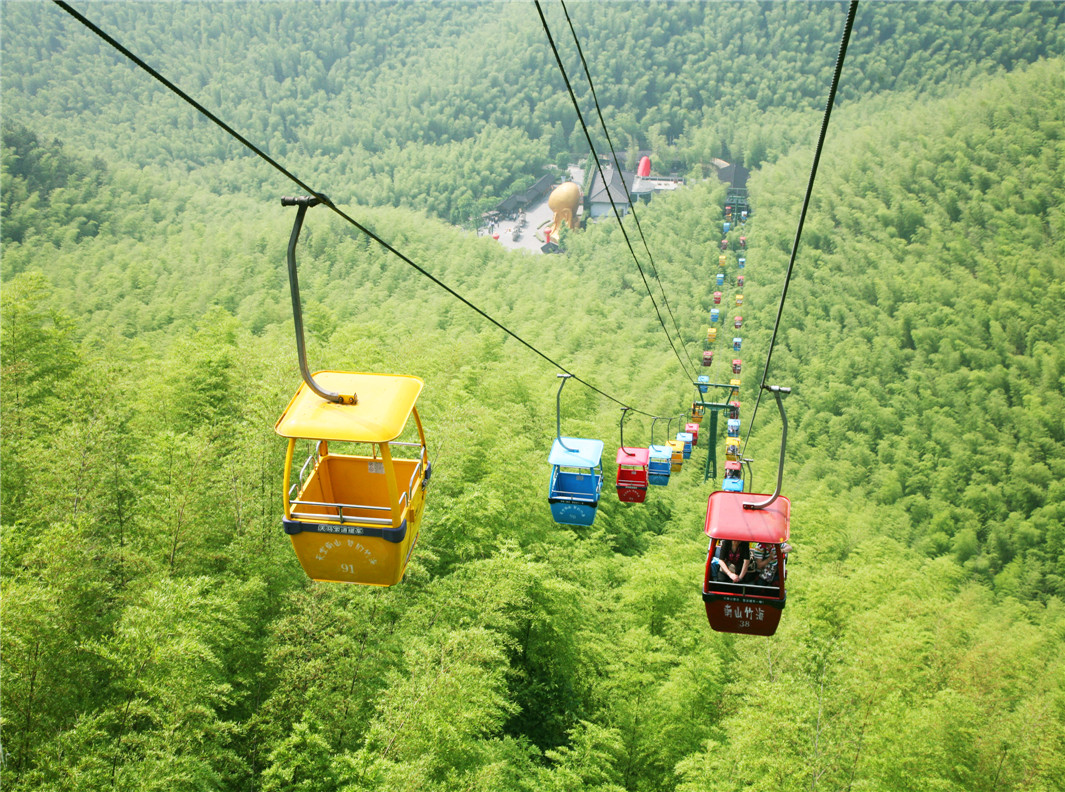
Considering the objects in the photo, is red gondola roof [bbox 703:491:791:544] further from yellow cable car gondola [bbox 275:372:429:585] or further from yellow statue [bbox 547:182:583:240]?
yellow statue [bbox 547:182:583:240]

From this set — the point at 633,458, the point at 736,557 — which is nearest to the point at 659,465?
the point at 633,458

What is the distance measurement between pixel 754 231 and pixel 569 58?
6291 centimetres

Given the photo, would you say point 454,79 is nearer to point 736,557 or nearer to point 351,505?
point 736,557

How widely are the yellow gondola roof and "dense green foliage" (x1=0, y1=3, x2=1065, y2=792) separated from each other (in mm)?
7986

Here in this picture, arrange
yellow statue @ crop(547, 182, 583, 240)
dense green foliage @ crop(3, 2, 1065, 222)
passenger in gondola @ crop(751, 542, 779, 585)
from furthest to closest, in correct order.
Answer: dense green foliage @ crop(3, 2, 1065, 222)
yellow statue @ crop(547, 182, 583, 240)
passenger in gondola @ crop(751, 542, 779, 585)

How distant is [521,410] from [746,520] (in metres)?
18.5

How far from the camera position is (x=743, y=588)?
851 cm

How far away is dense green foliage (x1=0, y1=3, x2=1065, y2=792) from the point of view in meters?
13.1

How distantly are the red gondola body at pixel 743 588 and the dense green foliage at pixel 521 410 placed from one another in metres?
6.23

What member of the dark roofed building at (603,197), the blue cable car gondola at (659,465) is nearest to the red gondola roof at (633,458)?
the blue cable car gondola at (659,465)

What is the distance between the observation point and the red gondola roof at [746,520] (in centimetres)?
762

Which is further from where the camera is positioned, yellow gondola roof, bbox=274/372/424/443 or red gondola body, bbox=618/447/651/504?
red gondola body, bbox=618/447/651/504

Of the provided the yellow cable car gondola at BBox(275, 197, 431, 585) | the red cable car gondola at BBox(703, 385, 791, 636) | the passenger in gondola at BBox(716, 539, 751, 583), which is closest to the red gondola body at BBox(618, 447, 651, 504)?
the passenger in gondola at BBox(716, 539, 751, 583)

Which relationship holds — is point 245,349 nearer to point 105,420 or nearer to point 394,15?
point 105,420
